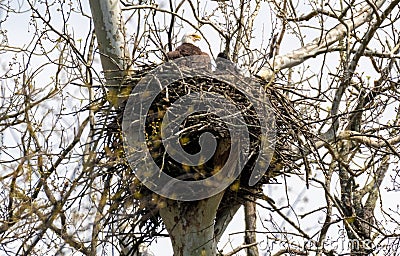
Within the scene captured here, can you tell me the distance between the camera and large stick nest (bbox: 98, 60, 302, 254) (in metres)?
5.55

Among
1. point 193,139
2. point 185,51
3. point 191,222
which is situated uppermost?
point 185,51

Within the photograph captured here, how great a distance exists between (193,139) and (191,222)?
0.67 metres

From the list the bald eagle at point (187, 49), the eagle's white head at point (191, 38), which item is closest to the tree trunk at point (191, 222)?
the bald eagle at point (187, 49)

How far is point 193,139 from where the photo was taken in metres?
5.64

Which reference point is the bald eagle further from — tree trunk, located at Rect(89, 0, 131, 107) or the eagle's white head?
tree trunk, located at Rect(89, 0, 131, 107)

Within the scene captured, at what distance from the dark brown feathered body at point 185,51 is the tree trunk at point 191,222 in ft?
4.14

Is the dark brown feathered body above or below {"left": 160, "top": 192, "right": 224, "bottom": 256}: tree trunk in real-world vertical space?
above

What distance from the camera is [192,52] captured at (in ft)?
21.9

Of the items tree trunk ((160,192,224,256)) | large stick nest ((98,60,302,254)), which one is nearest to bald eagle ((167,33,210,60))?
large stick nest ((98,60,302,254))

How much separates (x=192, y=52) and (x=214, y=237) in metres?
1.75

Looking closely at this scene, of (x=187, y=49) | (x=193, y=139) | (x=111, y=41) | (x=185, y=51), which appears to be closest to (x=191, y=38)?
(x=187, y=49)

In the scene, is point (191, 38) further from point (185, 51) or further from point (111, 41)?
point (111, 41)

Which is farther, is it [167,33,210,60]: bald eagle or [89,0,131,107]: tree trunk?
[167,33,210,60]: bald eagle

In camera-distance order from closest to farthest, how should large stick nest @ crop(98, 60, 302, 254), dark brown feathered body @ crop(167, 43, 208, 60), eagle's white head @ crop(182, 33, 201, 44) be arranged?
large stick nest @ crop(98, 60, 302, 254) < dark brown feathered body @ crop(167, 43, 208, 60) < eagle's white head @ crop(182, 33, 201, 44)
